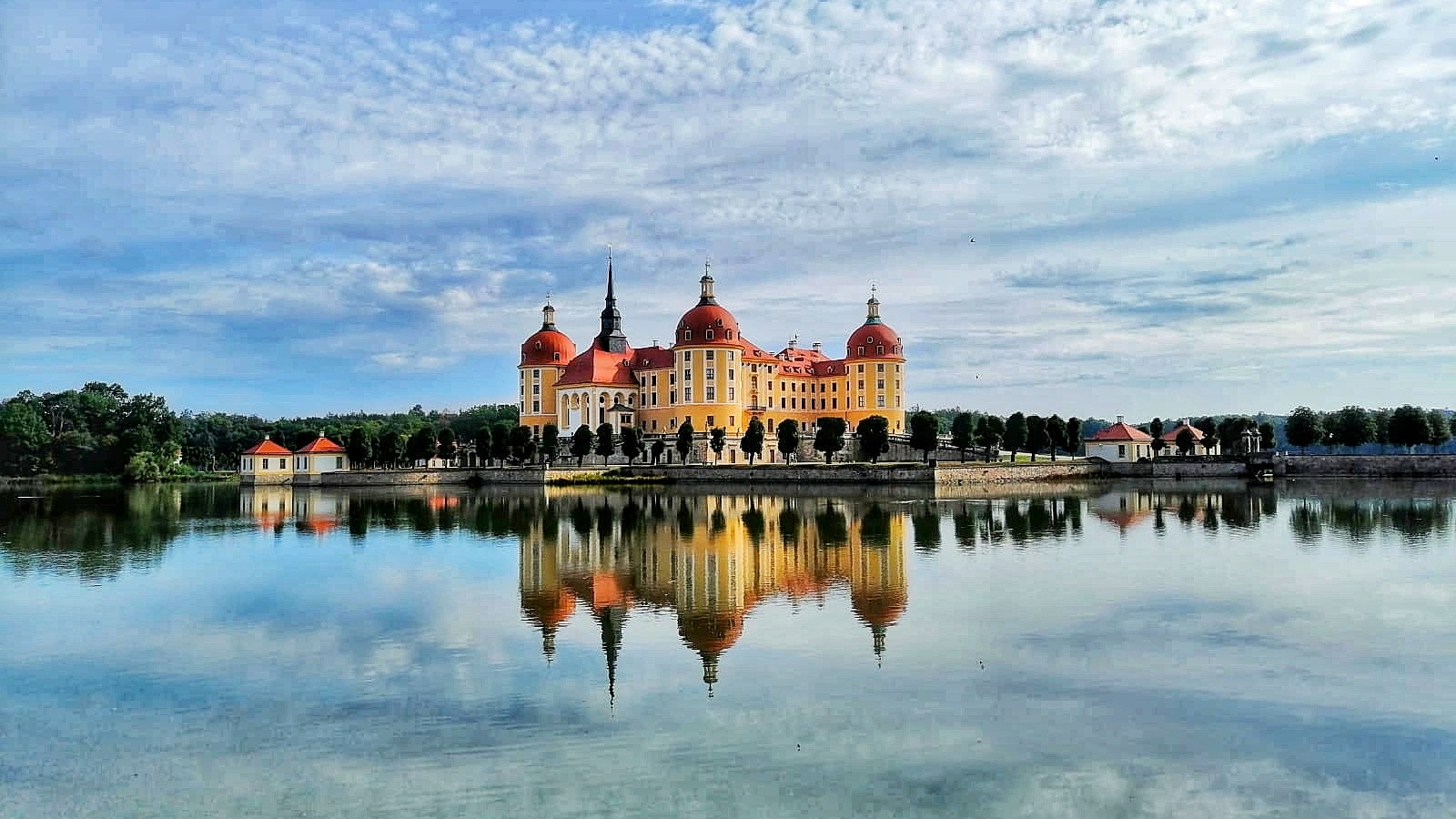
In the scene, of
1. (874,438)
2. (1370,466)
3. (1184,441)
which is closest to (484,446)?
(874,438)

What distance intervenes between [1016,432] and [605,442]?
70.6 feet

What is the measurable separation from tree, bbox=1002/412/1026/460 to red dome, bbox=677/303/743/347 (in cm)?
1559

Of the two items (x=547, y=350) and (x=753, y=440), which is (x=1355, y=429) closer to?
(x=753, y=440)

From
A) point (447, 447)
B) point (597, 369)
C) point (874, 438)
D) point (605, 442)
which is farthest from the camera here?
point (597, 369)

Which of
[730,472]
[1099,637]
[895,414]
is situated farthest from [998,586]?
[895,414]

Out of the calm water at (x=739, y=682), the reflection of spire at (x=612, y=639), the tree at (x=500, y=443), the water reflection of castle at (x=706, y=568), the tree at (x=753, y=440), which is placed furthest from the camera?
the tree at (x=500, y=443)

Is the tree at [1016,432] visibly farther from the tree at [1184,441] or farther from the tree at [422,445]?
the tree at [422,445]

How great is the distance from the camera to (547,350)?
65.1 meters

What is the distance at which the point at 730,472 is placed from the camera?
50188 millimetres

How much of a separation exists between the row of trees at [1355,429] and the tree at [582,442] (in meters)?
37.4

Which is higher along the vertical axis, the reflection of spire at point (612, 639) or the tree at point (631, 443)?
the tree at point (631, 443)

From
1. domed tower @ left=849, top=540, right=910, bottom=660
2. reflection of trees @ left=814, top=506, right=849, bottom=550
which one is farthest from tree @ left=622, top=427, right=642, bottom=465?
domed tower @ left=849, top=540, right=910, bottom=660

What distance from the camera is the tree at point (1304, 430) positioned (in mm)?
57438

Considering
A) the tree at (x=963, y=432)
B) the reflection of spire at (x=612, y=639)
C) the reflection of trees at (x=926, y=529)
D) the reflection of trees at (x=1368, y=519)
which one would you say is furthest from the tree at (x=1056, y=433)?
the reflection of spire at (x=612, y=639)
